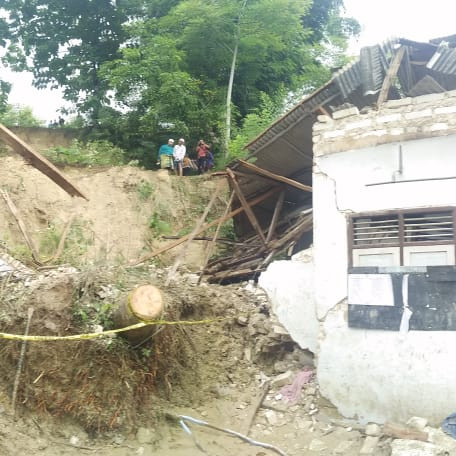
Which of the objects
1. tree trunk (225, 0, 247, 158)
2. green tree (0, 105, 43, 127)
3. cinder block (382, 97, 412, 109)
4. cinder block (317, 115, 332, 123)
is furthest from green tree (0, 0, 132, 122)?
cinder block (382, 97, 412, 109)

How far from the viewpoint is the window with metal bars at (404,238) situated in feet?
22.9

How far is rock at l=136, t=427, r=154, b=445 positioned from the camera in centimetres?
700

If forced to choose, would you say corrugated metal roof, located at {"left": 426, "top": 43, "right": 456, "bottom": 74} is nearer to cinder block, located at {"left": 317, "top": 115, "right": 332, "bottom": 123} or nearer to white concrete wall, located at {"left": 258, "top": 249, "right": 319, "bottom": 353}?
cinder block, located at {"left": 317, "top": 115, "right": 332, "bottom": 123}

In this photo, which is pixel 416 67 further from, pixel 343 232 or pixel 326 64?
pixel 326 64

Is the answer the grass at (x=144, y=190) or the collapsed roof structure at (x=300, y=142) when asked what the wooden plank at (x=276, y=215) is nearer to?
the collapsed roof structure at (x=300, y=142)

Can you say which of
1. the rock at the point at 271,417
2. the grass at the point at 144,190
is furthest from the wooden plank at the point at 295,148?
the grass at the point at 144,190

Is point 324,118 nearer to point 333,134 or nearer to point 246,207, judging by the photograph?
point 333,134

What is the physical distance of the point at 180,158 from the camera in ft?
54.9

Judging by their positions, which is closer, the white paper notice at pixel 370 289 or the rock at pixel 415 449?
the rock at pixel 415 449

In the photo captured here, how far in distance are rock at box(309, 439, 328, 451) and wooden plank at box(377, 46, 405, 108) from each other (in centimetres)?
417

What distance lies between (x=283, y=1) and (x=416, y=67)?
10193 millimetres

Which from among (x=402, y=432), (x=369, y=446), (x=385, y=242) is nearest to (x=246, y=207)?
(x=385, y=242)

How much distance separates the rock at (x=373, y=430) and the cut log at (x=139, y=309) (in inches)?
106

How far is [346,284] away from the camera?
23.9 ft
